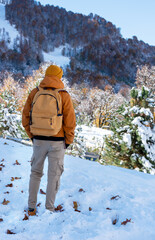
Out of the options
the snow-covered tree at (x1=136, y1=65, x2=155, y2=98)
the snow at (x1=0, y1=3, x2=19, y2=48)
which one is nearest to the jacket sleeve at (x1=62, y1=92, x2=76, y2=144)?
the snow-covered tree at (x1=136, y1=65, x2=155, y2=98)

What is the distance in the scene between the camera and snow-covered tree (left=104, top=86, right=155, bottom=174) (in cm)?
816

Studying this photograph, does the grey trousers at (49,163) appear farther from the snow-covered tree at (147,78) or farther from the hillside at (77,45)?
the hillside at (77,45)

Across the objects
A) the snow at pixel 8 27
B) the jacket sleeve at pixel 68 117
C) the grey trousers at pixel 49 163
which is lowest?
the grey trousers at pixel 49 163

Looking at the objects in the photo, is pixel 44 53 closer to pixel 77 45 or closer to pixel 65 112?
pixel 77 45

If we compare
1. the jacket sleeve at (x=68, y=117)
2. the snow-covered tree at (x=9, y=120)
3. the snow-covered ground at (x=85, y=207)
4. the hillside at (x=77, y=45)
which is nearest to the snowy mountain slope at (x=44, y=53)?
the hillside at (x=77, y=45)

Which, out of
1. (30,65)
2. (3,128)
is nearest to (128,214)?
(3,128)

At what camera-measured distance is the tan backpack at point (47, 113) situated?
2326 mm

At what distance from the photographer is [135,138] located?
8.61 metres

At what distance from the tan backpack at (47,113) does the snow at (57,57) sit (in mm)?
121492

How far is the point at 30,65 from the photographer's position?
340ft

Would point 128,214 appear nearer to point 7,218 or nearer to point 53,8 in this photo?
point 7,218

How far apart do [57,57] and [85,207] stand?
140 meters

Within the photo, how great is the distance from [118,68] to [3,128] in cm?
12337

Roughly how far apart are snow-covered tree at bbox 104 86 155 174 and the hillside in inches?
3180
